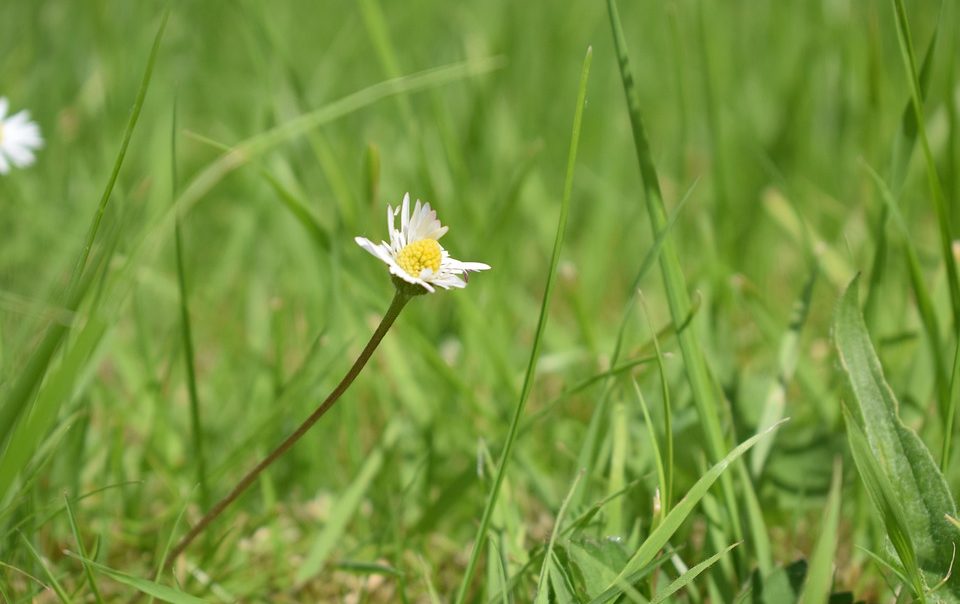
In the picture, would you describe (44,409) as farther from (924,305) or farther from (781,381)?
(924,305)

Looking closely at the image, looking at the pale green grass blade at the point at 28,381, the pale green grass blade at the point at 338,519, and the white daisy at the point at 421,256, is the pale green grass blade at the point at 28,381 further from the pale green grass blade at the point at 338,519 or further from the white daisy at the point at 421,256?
the pale green grass blade at the point at 338,519

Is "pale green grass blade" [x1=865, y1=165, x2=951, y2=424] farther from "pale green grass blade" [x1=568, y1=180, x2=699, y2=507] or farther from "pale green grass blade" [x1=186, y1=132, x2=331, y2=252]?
"pale green grass blade" [x1=186, y1=132, x2=331, y2=252]

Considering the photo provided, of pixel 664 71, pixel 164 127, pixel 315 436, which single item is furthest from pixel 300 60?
pixel 315 436

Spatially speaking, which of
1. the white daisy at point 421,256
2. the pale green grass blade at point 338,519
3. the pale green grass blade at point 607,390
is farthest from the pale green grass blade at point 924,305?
the pale green grass blade at point 338,519

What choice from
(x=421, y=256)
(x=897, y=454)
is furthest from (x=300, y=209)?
(x=897, y=454)

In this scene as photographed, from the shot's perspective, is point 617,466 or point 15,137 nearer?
point 617,466

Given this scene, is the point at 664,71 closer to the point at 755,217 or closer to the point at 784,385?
the point at 755,217
